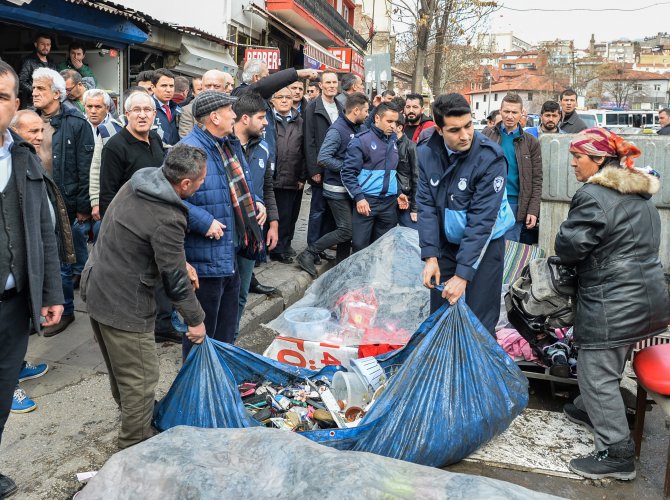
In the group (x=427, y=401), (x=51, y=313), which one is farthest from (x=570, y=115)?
(x=51, y=313)

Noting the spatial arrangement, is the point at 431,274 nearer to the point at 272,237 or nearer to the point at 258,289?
the point at 272,237

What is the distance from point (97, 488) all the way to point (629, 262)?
2.71 metres

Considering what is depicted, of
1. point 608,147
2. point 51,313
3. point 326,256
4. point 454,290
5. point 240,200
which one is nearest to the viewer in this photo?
point 51,313

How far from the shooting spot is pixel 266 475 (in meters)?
2.01

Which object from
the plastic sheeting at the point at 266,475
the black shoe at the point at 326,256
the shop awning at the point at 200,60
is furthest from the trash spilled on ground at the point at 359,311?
the shop awning at the point at 200,60

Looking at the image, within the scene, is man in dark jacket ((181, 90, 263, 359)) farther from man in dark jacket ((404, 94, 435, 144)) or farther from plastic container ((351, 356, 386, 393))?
man in dark jacket ((404, 94, 435, 144))

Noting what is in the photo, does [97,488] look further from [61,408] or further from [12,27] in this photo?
[12,27]

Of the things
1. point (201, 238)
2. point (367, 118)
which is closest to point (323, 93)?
point (367, 118)

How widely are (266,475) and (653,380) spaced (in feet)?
7.65

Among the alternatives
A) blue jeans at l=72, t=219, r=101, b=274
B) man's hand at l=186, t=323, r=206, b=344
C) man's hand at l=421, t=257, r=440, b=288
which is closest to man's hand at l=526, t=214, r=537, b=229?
man's hand at l=421, t=257, r=440, b=288

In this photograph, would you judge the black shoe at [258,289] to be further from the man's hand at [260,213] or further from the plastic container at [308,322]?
the man's hand at [260,213]

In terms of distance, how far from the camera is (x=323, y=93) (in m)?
7.48

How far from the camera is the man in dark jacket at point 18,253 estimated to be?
8.96 feet

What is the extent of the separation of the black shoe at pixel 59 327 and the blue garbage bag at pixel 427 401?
172 cm
